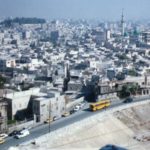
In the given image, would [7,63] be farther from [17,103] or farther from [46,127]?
[46,127]

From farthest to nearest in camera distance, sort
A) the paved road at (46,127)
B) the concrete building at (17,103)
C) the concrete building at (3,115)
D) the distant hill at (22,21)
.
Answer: the distant hill at (22,21) < the concrete building at (17,103) < the concrete building at (3,115) < the paved road at (46,127)

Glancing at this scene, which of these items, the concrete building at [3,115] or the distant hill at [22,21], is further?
the distant hill at [22,21]

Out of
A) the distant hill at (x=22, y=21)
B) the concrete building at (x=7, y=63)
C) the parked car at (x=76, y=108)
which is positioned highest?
the distant hill at (x=22, y=21)

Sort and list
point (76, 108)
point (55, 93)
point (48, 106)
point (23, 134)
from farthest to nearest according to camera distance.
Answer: point (76, 108), point (55, 93), point (48, 106), point (23, 134)

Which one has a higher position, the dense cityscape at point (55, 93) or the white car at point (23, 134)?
the dense cityscape at point (55, 93)

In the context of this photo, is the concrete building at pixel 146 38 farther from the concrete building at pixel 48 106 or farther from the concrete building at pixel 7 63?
the concrete building at pixel 48 106

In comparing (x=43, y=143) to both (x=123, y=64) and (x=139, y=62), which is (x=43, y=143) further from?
(x=139, y=62)

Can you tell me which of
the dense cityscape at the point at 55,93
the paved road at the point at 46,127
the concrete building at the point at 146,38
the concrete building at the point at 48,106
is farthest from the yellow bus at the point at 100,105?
the concrete building at the point at 146,38

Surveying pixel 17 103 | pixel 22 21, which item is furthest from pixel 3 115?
pixel 22 21

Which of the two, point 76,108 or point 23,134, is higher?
point 76,108

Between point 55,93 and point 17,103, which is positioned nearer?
point 17,103
